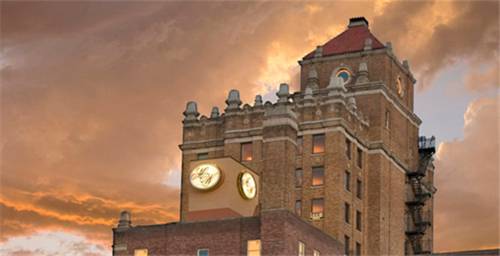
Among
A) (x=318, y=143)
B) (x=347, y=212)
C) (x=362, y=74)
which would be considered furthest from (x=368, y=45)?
(x=347, y=212)

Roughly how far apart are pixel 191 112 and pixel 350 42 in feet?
59.0

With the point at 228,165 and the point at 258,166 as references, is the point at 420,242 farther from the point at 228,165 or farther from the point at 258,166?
the point at 228,165

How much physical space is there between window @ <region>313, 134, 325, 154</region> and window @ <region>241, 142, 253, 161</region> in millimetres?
6697

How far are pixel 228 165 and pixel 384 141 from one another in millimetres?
42093

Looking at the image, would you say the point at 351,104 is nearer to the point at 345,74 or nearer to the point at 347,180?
the point at 345,74

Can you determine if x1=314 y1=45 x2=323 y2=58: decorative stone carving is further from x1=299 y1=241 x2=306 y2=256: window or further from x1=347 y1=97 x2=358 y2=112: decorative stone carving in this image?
x1=299 y1=241 x2=306 y2=256: window

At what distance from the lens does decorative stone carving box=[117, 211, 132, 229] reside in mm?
116863

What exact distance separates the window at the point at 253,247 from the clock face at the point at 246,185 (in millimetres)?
4831

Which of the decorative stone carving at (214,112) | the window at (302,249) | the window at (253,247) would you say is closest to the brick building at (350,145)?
the decorative stone carving at (214,112)

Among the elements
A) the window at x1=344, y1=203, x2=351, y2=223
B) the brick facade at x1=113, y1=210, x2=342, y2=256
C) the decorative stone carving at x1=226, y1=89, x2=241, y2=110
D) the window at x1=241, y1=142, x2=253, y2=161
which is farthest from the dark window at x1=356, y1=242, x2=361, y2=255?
the brick facade at x1=113, y1=210, x2=342, y2=256

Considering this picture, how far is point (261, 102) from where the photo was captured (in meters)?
150

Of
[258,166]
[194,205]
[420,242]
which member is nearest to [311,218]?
[258,166]

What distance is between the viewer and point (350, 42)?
513 ft

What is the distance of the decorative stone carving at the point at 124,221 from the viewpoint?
11686 centimetres
